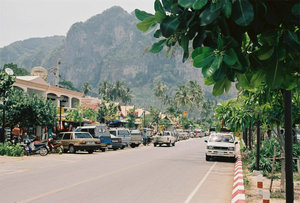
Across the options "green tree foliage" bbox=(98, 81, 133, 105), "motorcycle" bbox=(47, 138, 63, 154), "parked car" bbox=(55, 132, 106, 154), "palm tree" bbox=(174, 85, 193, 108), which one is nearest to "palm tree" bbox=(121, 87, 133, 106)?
"green tree foliage" bbox=(98, 81, 133, 105)

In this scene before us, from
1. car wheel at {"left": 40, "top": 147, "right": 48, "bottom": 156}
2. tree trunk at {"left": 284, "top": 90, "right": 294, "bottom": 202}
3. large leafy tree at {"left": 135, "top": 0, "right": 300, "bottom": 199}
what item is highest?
large leafy tree at {"left": 135, "top": 0, "right": 300, "bottom": 199}

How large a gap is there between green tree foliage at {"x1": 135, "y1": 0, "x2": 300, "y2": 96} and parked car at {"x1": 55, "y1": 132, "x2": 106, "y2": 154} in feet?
81.1

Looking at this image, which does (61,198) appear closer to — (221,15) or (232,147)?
(221,15)

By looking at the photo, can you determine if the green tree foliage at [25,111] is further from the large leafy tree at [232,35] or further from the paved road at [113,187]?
the large leafy tree at [232,35]

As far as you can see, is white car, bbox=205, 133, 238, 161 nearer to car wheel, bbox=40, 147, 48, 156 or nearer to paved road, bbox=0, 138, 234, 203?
paved road, bbox=0, 138, 234, 203

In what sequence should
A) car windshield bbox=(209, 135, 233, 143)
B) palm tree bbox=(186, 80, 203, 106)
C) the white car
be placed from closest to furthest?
the white car, car windshield bbox=(209, 135, 233, 143), palm tree bbox=(186, 80, 203, 106)

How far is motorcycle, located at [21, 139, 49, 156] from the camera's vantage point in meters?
24.0

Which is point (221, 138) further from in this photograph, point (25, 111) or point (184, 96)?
point (184, 96)

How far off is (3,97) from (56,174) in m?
11.8

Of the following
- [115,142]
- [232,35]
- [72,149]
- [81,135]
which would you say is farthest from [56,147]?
[232,35]

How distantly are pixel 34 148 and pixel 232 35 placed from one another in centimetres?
2378

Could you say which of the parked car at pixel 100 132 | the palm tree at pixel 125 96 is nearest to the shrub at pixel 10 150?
the parked car at pixel 100 132

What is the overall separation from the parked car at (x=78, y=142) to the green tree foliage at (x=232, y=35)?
24.7 meters

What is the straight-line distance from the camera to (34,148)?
79.5 feet
